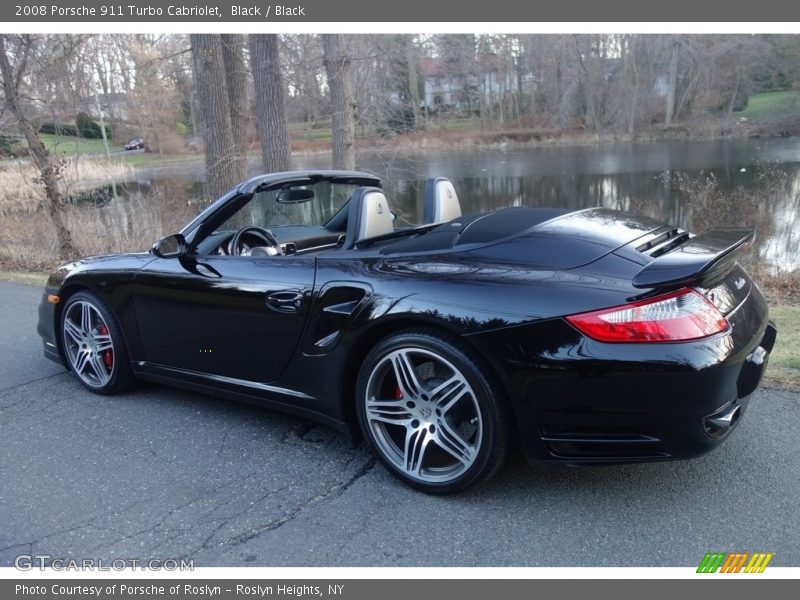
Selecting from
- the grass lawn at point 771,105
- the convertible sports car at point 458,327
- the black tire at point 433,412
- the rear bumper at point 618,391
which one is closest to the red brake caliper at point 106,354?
the convertible sports car at point 458,327

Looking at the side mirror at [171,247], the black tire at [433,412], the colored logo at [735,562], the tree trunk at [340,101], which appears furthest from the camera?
the tree trunk at [340,101]

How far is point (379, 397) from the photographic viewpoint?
3.00 m

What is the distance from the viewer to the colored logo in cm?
229

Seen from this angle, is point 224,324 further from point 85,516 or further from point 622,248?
point 622,248

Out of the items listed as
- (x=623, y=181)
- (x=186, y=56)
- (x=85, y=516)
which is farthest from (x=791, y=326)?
(x=623, y=181)

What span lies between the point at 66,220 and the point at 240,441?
9899mm

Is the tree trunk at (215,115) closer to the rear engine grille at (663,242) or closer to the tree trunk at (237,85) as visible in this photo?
the tree trunk at (237,85)

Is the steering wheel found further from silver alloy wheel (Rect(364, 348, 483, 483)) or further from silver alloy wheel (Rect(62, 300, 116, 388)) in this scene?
silver alloy wheel (Rect(364, 348, 483, 483))

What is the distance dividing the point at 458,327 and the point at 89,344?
2.82m

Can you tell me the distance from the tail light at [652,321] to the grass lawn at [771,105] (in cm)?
3627

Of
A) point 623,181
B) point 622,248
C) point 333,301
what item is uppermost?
point 622,248

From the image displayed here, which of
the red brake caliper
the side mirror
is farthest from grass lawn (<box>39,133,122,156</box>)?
the side mirror

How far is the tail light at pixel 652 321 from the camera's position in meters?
2.36

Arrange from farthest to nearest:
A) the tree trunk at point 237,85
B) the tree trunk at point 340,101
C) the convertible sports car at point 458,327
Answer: the tree trunk at point 237,85
the tree trunk at point 340,101
the convertible sports car at point 458,327
